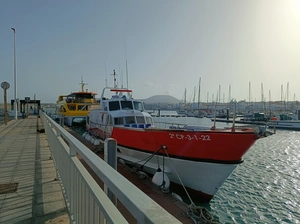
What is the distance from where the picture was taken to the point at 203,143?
6.96m

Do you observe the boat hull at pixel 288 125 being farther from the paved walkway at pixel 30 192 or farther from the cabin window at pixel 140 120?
the paved walkway at pixel 30 192

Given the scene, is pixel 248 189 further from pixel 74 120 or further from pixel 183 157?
pixel 74 120

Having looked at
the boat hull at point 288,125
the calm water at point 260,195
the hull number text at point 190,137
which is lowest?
the calm water at point 260,195

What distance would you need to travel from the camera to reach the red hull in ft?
21.7

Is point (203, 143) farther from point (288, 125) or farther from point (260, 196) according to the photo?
point (288, 125)

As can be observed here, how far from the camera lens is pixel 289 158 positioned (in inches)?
577

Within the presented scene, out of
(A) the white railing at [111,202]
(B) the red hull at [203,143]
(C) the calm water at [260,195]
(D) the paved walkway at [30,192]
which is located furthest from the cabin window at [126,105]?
(A) the white railing at [111,202]

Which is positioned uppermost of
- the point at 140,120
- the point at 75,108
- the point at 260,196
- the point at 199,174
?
the point at 75,108

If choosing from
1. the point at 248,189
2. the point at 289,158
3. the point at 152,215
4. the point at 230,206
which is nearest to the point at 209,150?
the point at 230,206

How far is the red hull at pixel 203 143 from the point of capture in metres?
6.61

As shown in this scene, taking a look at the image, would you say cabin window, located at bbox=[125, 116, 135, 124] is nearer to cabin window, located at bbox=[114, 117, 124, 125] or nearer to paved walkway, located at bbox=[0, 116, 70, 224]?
cabin window, located at bbox=[114, 117, 124, 125]

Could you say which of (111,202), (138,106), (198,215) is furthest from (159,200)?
(138,106)

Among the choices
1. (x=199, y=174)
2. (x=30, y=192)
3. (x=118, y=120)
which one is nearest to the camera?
(x=30, y=192)

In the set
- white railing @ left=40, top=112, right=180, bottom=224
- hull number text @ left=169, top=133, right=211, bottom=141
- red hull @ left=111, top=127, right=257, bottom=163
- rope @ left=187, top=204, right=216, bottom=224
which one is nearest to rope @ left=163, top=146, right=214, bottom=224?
rope @ left=187, top=204, right=216, bottom=224
